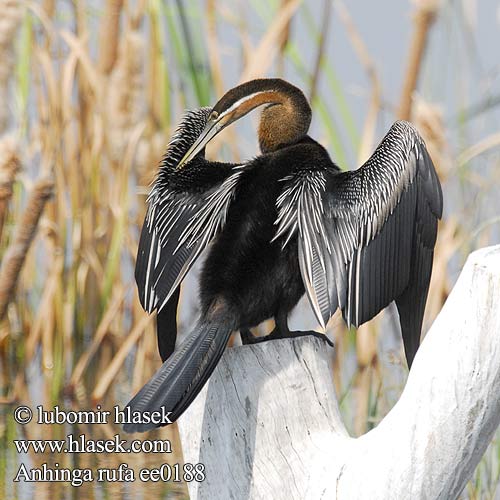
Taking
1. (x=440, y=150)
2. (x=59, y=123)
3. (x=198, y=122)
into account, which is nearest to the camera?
(x=198, y=122)

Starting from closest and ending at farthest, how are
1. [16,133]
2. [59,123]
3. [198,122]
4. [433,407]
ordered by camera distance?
[433,407], [198,122], [16,133], [59,123]

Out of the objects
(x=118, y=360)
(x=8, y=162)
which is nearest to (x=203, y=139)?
(x=8, y=162)

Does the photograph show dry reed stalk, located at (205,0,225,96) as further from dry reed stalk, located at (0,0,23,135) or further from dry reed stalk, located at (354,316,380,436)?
dry reed stalk, located at (354,316,380,436)

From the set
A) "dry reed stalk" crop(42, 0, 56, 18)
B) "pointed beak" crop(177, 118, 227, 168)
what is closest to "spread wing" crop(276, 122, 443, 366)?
"pointed beak" crop(177, 118, 227, 168)

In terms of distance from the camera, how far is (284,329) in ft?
8.78

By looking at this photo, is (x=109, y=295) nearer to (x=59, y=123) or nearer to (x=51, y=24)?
(x=59, y=123)

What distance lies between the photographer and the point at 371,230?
2.69 meters

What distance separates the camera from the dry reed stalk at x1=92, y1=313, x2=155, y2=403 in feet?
13.9

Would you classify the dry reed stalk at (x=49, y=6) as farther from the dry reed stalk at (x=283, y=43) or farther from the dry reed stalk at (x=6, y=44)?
the dry reed stalk at (x=283, y=43)

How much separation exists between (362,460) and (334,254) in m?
0.58

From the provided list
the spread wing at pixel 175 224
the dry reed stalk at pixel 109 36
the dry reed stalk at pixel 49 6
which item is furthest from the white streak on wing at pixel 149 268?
the dry reed stalk at pixel 49 6

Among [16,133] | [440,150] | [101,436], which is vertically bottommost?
[101,436]

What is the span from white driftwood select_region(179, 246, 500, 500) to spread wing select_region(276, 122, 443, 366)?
187 millimetres

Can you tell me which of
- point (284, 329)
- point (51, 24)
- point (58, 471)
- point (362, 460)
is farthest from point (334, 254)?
point (51, 24)
